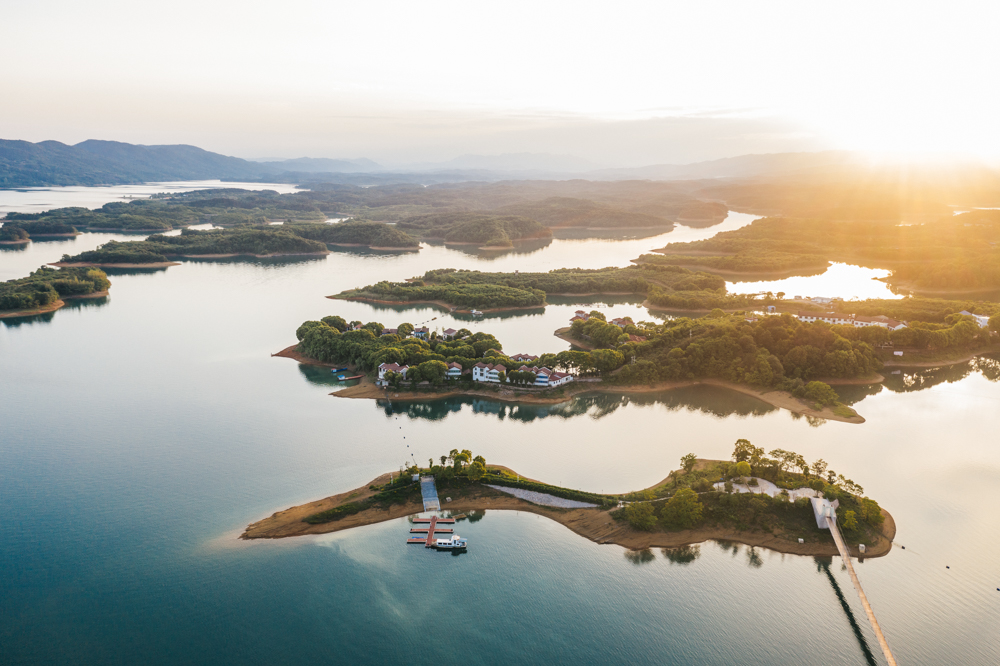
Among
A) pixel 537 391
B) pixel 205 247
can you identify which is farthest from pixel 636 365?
pixel 205 247

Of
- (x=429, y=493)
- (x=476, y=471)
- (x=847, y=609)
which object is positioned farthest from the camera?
(x=476, y=471)

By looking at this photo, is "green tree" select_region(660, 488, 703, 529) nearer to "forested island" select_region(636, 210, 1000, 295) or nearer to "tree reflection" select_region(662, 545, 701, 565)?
"tree reflection" select_region(662, 545, 701, 565)

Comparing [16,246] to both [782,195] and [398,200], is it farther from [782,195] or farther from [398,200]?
[782,195]

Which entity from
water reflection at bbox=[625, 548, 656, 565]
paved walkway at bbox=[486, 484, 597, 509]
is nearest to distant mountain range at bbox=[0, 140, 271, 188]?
paved walkway at bbox=[486, 484, 597, 509]

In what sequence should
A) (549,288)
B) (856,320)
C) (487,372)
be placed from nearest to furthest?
1. (487,372)
2. (856,320)
3. (549,288)

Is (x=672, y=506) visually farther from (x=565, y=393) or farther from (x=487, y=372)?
(x=487, y=372)
